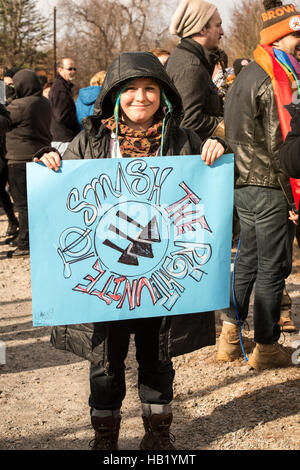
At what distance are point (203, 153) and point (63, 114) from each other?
18.0 feet

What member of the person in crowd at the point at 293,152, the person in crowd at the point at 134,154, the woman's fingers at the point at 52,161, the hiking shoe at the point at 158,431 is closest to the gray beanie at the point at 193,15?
the person in crowd at the point at 293,152

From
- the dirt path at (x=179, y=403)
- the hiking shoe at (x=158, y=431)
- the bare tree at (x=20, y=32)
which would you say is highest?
the bare tree at (x=20, y=32)

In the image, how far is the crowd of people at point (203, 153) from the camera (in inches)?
96.7

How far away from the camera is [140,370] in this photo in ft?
8.77

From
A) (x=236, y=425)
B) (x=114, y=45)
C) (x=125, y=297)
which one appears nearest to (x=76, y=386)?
(x=236, y=425)

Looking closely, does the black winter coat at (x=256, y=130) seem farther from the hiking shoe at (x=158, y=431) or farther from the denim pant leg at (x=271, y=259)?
the hiking shoe at (x=158, y=431)

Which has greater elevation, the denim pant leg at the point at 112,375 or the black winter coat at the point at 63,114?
the black winter coat at the point at 63,114

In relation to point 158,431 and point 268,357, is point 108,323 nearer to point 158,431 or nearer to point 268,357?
point 158,431

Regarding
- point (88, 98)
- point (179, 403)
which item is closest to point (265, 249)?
point (179, 403)

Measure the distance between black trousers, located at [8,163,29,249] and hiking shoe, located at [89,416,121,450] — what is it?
450 cm

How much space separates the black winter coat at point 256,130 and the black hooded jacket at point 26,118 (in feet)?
12.3

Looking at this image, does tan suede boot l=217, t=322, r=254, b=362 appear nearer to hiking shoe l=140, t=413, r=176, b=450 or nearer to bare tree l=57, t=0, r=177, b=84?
hiking shoe l=140, t=413, r=176, b=450
